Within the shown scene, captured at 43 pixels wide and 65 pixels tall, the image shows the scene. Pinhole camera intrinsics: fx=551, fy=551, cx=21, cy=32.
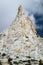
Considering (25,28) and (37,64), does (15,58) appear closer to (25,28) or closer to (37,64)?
(37,64)

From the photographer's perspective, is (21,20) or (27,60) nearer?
(27,60)

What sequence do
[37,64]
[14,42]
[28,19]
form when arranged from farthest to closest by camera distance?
[28,19]
[14,42]
[37,64]

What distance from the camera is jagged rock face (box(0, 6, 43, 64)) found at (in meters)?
74.9

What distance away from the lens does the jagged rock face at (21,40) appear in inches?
2950

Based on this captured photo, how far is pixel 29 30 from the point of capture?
3194 inches

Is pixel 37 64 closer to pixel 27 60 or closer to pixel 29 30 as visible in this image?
pixel 27 60

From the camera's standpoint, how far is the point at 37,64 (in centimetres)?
7119

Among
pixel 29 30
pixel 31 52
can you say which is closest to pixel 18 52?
pixel 31 52

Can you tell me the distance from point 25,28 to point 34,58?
908 centimetres

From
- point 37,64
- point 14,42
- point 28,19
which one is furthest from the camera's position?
point 28,19

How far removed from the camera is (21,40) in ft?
254

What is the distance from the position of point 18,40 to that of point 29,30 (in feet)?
13.6

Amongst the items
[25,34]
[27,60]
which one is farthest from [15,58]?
[25,34]

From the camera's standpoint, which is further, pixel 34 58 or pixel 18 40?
pixel 18 40
